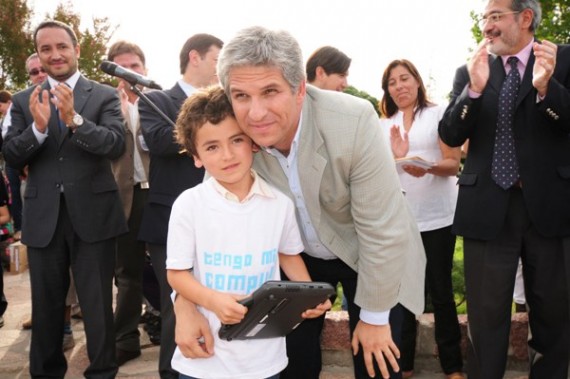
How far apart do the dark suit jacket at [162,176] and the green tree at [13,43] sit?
52.1ft

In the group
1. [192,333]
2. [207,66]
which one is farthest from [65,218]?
[192,333]

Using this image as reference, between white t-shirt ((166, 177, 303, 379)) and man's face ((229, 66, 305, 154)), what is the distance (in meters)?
0.25

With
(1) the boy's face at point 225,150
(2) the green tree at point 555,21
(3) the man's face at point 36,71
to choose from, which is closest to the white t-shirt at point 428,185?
(1) the boy's face at point 225,150

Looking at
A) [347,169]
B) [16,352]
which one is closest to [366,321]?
[347,169]

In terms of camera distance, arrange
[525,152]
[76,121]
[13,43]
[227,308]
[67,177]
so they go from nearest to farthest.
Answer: [227,308]
[525,152]
[76,121]
[67,177]
[13,43]

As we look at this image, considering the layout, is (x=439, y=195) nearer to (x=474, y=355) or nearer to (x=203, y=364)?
(x=474, y=355)

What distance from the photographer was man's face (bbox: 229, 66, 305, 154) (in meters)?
2.03

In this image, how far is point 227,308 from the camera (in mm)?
1996

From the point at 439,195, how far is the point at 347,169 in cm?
189

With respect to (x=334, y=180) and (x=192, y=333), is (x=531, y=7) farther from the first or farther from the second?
(x=192, y=333)

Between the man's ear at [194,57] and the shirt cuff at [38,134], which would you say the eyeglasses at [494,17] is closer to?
the man's ear at [194,57]

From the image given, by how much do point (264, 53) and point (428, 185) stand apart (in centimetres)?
230

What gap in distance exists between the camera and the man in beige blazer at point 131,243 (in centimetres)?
439

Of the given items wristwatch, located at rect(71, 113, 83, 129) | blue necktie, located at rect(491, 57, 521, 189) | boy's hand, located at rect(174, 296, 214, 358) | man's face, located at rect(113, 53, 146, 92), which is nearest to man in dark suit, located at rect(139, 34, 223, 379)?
wristwatch, located at rect(71, 113, 83, 129)
